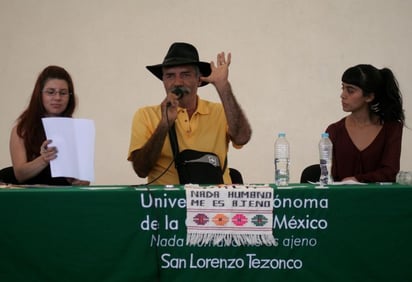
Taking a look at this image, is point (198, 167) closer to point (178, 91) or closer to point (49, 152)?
point (178, 91)

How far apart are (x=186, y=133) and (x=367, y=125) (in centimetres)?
105

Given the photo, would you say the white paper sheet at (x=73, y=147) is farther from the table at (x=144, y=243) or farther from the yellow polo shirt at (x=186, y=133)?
the yellow polo shirt at (x=186, y=133)

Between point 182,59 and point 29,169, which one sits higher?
point 182,59

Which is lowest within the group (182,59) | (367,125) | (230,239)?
(230,239)

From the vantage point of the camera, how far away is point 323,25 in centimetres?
431

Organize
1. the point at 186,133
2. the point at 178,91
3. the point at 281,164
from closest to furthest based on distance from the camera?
the point at 281,164, the point at 178,91, the point at 186,133

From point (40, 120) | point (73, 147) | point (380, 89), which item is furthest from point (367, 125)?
point (40, 120)

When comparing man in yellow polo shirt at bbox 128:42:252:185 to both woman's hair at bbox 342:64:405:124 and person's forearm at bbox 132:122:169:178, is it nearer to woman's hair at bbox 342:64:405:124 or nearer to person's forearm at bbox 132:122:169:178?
person's forearm at bbox 132:122:169:178

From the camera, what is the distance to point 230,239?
2.09 meters

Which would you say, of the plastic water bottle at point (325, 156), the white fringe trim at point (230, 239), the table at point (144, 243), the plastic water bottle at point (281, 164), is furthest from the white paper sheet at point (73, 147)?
the plastic water bottle at point (325, 156)

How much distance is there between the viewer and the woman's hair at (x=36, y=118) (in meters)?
2.67

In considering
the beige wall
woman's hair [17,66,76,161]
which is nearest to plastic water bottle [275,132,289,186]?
woman's hair [17,66,76,161]

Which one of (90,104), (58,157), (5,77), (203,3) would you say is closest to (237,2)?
(203,3)

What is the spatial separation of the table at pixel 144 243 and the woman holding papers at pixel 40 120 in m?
0.56
